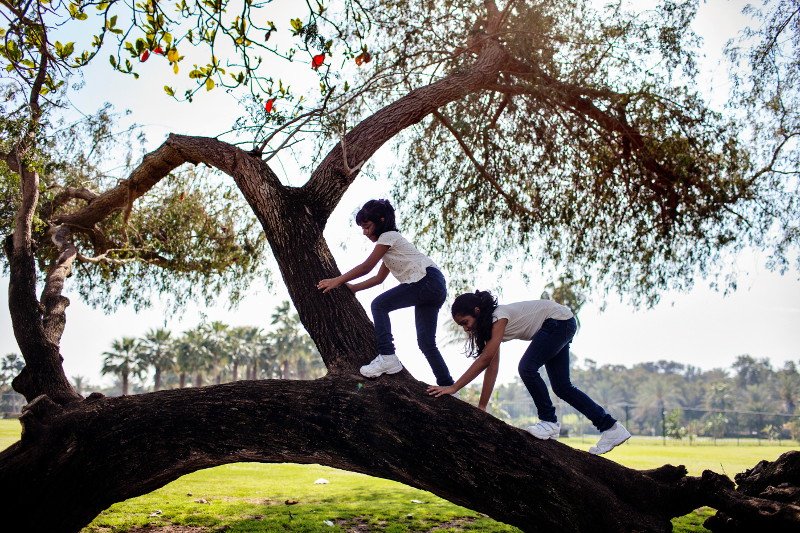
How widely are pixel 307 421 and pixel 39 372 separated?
9.06 feet

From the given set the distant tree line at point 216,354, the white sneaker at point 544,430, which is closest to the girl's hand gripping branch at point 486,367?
the white sneaker at point 544,430

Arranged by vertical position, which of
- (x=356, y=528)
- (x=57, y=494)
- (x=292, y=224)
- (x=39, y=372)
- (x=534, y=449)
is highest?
(x=292, y=224)

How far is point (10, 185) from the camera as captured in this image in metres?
8.15

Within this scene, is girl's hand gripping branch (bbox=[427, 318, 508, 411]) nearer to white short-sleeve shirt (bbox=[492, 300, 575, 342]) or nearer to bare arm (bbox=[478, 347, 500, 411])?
bare arm (bbox=[478, 347, 500, 411])

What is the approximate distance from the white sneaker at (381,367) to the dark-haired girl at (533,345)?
0.31 metres

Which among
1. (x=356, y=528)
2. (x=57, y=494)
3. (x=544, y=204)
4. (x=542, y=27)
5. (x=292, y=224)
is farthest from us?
(x=544, y=204)

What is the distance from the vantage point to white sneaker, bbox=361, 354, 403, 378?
4.57m

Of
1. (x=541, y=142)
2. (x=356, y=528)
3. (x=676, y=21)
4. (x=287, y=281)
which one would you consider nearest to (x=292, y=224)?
(x=287, y=281)

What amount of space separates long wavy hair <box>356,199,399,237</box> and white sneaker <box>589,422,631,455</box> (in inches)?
89.3

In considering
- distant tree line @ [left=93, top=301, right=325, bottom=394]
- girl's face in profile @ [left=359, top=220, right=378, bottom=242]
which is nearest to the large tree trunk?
girl's face in profile @ [left=359, top=220, right=378, bottom=242]

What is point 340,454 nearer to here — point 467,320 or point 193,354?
point 467,320

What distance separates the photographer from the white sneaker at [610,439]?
4848 millimetres

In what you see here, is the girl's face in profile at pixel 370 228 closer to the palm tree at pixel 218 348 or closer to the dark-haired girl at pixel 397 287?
the dark-haired girl at pixel 397 287

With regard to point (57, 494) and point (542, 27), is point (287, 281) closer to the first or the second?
point (57, 494)
